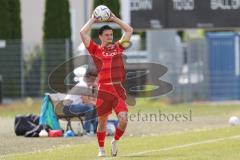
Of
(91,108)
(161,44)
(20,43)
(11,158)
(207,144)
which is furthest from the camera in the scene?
(20,43)

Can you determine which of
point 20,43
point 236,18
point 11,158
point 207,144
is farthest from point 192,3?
point 11,158

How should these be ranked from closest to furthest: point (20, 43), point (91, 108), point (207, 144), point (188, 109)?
point (207, 144) → point (91, 108) → point (188, 109) → point (20, 43)

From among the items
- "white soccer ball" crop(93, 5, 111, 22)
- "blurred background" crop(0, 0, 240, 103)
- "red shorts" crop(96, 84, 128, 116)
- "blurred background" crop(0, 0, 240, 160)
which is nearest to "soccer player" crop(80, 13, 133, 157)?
"red shorts" crop(96, 84, 128, 116)

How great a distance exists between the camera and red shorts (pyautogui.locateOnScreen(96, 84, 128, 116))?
48.0 ft

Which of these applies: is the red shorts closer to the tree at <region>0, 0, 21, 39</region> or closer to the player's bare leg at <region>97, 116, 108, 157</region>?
the player's bare leg at <region>97, 116, 108, 157</region>

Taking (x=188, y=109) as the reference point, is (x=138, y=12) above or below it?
above

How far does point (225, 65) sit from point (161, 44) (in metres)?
2.63

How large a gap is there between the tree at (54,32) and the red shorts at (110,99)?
71.6 ft

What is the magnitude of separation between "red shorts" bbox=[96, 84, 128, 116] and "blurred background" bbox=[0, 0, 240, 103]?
1749 cm

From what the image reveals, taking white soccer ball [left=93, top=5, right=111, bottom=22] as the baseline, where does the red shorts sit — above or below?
below

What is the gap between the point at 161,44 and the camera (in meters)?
→ 34.4

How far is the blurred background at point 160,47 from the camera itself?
105 feet

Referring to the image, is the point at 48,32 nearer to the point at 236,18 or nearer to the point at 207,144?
the point at 236,18

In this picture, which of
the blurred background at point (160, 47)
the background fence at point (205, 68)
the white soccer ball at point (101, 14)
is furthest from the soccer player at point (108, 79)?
the background fence at point (205, 68)
